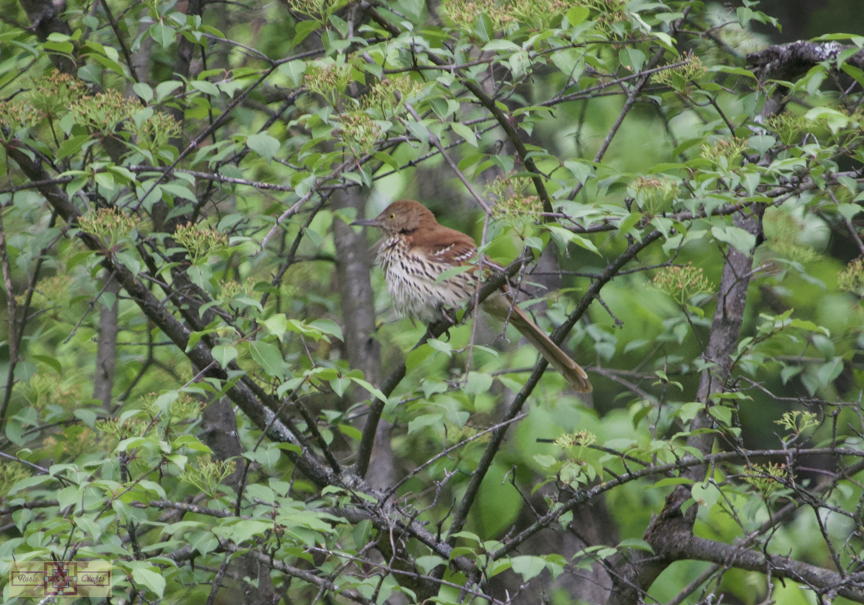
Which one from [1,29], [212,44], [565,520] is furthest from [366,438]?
[1,29]

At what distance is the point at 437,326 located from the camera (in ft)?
13.0

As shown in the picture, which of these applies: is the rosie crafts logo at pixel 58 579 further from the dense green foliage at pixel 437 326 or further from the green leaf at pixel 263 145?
the green leaf at pixel 263 145

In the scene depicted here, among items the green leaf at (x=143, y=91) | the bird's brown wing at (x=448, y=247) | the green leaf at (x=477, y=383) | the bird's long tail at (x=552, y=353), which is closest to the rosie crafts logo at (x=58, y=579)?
the green leaf at (x=477, y=383)

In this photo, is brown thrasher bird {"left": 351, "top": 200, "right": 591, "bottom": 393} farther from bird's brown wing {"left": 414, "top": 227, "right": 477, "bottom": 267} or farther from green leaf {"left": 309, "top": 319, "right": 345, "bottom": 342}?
green leaf {"left": 309, "top": 319, "right": 345, "bottom": 342}

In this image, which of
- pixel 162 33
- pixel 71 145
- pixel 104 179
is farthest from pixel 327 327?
pixel 162 33

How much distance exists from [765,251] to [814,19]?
5.24ft

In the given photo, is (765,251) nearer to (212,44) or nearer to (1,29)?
(212,44)

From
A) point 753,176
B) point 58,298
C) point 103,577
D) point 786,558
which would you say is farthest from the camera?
point 58,298

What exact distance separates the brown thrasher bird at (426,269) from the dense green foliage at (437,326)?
0.17 metres

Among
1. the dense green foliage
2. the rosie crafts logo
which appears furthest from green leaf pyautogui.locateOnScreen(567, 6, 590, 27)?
the rosie crafts logo

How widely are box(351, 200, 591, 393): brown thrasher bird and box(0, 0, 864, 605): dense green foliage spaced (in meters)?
0.17

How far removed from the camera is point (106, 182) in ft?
7.79

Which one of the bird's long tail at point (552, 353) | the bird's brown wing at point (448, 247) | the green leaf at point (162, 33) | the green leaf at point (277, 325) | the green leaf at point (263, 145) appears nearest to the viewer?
the green leaf at point (277, 325)

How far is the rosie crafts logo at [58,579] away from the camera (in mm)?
2102
